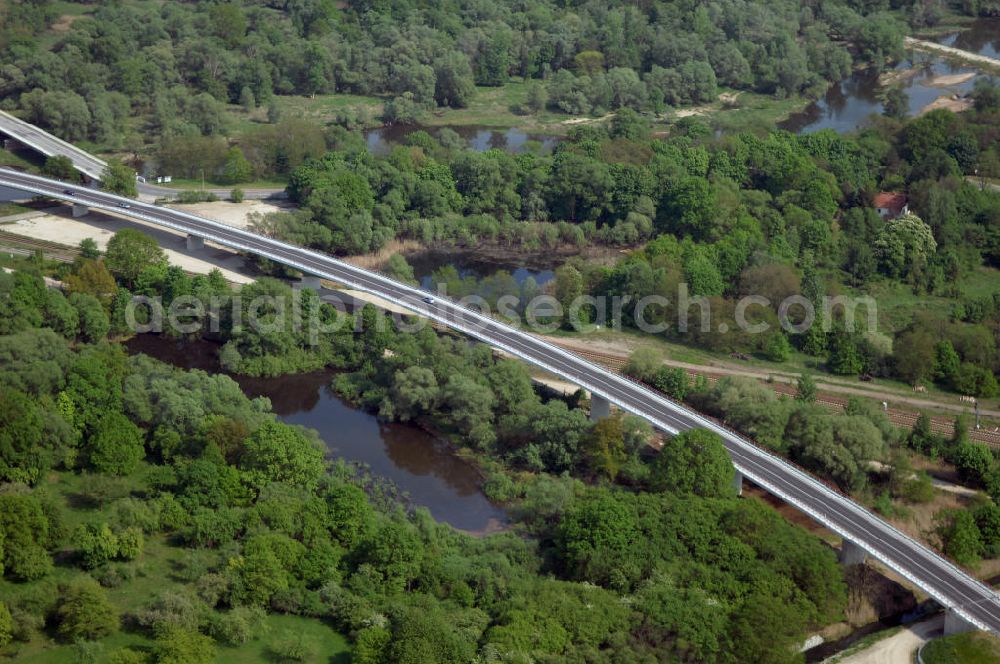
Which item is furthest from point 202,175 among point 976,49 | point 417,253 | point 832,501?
point 976,49

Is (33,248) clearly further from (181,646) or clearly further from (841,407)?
(841,407)

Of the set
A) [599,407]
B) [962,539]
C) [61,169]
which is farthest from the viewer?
[61,169]

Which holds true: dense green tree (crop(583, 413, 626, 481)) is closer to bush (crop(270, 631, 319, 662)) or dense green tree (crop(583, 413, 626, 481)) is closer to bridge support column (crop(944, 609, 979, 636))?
bridge support column (crop(944, 609, 979, 636))

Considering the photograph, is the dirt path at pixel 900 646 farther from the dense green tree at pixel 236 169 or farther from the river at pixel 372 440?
the dense green tree at pixel 236 169

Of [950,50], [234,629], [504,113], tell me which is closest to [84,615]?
[234,629]

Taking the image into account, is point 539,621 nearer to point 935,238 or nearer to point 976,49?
point 935,238

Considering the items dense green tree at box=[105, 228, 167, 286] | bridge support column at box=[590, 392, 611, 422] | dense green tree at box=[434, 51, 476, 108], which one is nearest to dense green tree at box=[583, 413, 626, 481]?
bridge support column at box=[590, 392, 611, 422]
